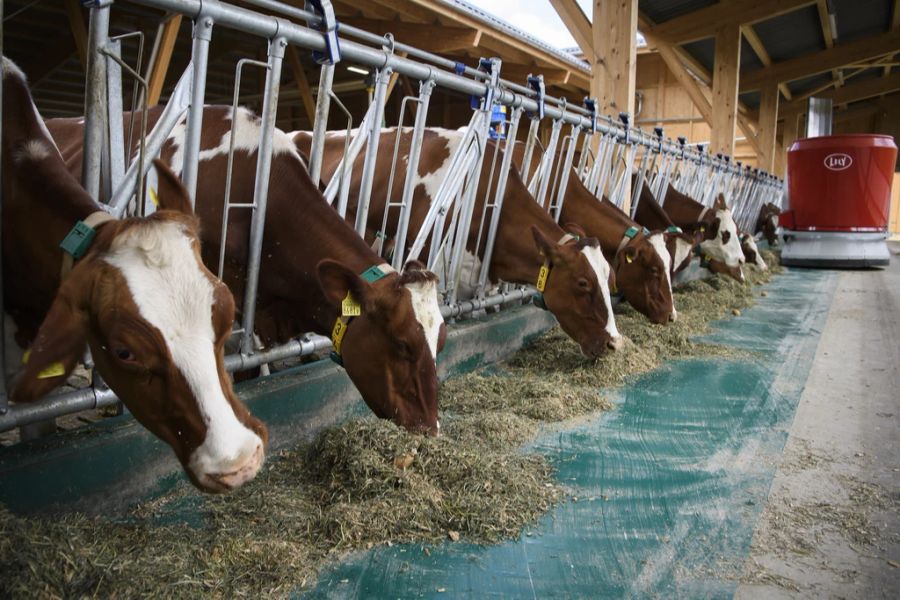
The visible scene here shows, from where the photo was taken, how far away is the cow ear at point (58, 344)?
1.60 meters

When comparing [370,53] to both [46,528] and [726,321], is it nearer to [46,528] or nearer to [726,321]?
[46,528]

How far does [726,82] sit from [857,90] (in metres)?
13.6

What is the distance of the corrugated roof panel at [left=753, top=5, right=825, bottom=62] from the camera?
1378 centimetres

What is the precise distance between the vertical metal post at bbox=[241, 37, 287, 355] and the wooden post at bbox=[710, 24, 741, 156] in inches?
415

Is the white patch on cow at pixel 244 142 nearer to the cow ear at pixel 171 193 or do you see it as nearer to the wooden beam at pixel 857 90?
the cow ear at pixel 171 193

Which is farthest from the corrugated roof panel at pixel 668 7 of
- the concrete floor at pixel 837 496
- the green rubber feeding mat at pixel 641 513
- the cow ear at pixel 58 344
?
the cow ear at pixel 58 344

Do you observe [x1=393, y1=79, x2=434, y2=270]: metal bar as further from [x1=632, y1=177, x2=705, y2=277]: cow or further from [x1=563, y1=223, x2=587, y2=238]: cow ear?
[x1=632, y1=177, x2=705, y2=277]: cow

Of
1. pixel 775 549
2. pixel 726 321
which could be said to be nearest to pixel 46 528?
pixel 775 549

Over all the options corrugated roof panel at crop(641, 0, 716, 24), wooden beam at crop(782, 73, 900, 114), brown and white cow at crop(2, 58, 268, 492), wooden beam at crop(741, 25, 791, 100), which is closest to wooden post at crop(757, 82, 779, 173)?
wooden beam at crop(741, 25, 791, 100)

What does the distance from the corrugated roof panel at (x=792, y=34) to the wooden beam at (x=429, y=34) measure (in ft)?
24.1

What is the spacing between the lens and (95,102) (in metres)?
2.24

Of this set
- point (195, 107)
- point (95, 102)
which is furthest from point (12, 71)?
point (195, 107)

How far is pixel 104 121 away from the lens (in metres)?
2.27

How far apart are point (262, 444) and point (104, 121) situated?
1294mm
